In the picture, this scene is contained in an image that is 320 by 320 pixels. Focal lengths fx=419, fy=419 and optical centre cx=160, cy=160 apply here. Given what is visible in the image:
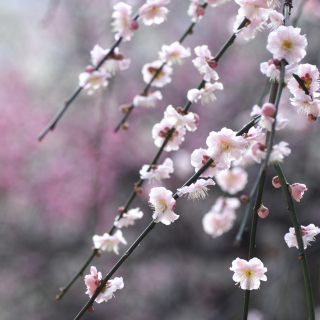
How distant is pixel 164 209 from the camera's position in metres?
0.71

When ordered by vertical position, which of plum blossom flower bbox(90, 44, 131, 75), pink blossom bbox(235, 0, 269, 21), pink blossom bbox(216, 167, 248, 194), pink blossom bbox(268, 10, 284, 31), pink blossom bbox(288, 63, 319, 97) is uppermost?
pink blossom bbox(216, 167, 248, 194)

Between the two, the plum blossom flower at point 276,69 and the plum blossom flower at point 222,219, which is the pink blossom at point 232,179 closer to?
the plum blossom flower at point 222,219

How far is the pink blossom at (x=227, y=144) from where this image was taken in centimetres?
67

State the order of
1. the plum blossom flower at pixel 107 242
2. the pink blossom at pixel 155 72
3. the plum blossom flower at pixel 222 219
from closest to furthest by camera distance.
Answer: the plum blossom flower at pixel 107 242
the pink blossom at pixel 155 72
the plum blossom flower at pixel 222 219

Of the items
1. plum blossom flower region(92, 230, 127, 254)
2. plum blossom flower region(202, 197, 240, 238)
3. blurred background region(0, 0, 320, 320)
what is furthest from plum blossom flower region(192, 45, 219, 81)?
blurred background region(0, 0, 320, 320)

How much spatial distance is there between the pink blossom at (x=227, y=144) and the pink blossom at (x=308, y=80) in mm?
123

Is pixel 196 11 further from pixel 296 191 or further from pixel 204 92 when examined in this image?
pixel 296 191

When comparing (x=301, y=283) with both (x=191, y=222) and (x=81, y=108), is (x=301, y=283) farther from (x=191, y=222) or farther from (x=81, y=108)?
(x=81, y=108)

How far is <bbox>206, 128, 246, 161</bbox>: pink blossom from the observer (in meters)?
0.67

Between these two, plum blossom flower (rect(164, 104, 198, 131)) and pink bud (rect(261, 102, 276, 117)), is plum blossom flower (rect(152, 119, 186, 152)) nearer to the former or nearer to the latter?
plum blossom flower (rect(164, 104, 198, 131))

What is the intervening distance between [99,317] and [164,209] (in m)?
2.59

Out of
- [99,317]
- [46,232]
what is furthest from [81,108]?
[99,317]

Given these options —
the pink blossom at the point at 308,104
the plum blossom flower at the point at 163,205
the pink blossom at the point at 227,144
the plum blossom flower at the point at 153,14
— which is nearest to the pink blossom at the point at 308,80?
the pink blossom at the point at 308,104

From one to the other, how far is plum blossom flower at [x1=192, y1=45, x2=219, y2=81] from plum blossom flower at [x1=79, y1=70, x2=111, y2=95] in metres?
0.28
